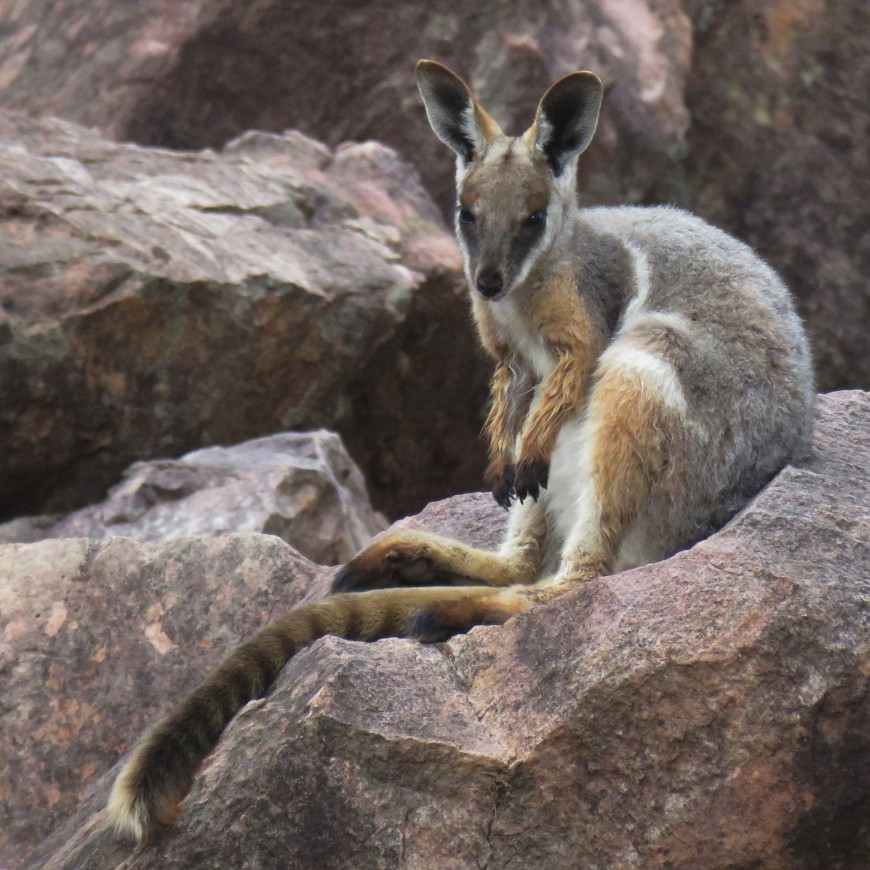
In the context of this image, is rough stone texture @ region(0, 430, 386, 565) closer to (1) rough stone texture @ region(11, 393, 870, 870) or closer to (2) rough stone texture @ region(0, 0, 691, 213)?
(1) rough stone texture @ region(11, 393, 870, 870)

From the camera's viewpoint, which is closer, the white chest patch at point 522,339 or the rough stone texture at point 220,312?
the white chest patch at point 522,339

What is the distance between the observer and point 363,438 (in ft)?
29.0

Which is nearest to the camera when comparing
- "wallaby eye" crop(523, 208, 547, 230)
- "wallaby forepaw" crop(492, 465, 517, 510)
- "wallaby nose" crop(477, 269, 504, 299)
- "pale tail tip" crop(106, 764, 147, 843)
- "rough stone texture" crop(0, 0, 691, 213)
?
"pale tail tip" crop(106, 764, 147, 843)

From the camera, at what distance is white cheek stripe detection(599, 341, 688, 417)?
4.54 metres

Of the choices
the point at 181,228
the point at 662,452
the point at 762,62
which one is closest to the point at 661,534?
the point at 662,452

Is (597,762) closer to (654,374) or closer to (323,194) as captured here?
(654,374)

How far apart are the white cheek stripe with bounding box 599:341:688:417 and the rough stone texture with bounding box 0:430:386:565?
258 centimetres

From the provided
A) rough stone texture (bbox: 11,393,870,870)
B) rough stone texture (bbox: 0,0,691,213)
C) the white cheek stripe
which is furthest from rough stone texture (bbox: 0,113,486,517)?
rough stone texture (bbox: 11,393,870,870)

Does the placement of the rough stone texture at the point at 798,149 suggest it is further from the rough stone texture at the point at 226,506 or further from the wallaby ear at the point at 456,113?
the wallaby ear at the point at 456,113

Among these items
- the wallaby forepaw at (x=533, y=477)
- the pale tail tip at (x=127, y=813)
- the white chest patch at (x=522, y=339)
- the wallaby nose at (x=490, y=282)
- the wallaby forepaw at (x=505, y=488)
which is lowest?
the pale tail tip at (x=127, y=813)

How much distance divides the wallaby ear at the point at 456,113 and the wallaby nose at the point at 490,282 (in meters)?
0.62

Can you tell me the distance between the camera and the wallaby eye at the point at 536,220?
200 inches

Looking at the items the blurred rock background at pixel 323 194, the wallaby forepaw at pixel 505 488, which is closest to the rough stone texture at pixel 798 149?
the blurred rock background at pixel 323 194

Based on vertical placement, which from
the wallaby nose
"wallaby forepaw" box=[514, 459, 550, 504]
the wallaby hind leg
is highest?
the wallaby nose
